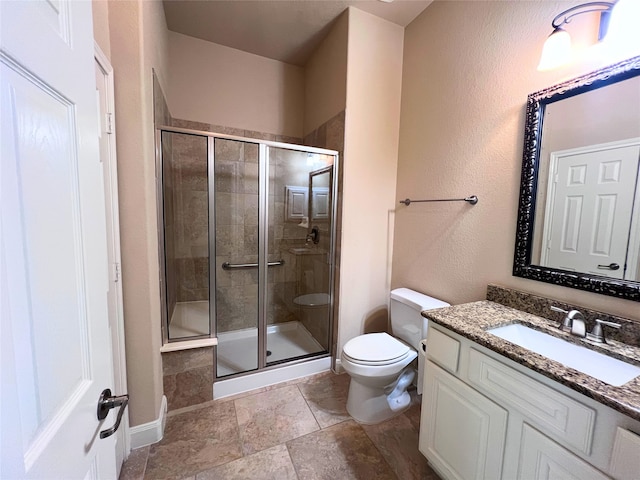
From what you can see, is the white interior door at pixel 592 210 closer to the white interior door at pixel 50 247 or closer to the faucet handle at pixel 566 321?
the faucet handle at pixel 566 321

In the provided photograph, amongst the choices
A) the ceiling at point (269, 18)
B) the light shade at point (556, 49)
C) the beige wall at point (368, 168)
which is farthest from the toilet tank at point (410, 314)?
the ceiling at point (269, 18)

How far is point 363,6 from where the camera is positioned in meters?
1.95

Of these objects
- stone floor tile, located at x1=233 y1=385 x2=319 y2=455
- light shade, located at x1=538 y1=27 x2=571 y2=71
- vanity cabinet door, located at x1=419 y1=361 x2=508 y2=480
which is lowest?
stone floor tile, located at x1=233 y1=385 x2=319 y2=455

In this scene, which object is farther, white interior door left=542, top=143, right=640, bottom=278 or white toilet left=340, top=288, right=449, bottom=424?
white toilet left=340, top=288, right=449, bottom=424

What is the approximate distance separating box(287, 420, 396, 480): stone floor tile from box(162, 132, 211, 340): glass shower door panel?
1.00 metres

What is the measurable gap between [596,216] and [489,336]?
74 centimetres

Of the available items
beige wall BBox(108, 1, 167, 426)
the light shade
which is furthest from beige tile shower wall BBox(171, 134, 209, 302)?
the light shade

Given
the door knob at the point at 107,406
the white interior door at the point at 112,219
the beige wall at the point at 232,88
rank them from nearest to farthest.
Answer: the door knob at the point at 107,406 → the white interior door at the point at 112,219 → the beige wall at the point at 232,88

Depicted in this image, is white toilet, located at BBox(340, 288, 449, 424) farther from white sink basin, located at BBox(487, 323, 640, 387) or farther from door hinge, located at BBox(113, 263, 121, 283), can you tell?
door hinge, located at BBox(113, 263, 121, 283)

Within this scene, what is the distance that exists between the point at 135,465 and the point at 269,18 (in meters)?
3.13

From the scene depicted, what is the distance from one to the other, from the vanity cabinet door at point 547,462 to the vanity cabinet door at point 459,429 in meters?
0.07

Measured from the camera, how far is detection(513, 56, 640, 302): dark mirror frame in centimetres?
108

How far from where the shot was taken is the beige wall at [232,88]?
2422mm

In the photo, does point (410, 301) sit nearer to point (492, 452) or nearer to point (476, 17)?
point (492, 452)
